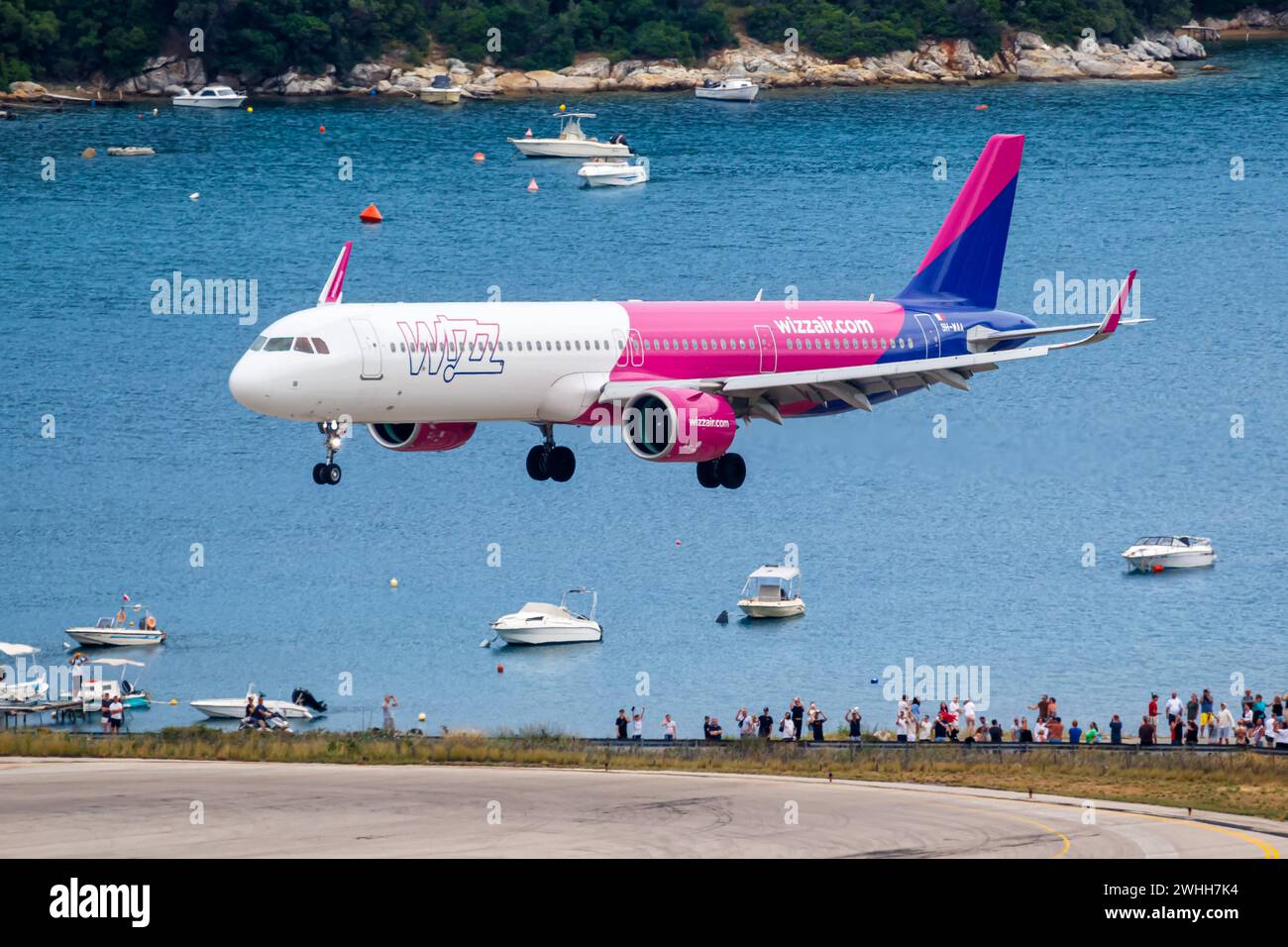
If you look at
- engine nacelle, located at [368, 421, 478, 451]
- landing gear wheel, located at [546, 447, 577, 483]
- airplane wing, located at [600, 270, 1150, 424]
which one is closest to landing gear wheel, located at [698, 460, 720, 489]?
airplane wing, located at [600, 270, 1150, 424]

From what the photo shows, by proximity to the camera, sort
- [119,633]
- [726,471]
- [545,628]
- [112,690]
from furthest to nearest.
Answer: [545,628] < [119,633] < [112,690] < [726,471]

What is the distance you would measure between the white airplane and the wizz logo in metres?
0.05

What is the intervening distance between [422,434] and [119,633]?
73.8 m

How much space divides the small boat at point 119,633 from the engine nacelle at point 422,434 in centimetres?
7245

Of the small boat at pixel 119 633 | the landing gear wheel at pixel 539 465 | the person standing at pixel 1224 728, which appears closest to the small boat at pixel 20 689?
the small boat at pixel 119 633

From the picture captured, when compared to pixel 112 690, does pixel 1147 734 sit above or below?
below

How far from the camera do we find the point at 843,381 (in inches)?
3526

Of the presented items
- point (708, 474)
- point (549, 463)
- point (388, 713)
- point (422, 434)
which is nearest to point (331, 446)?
point (422, 434)

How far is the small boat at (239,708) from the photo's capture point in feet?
451

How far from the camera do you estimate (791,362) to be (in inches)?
3568

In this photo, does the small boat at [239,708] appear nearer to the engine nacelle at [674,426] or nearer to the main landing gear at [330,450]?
the engine nacelle at [674,426]

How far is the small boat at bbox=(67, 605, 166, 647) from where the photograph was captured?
153 metres

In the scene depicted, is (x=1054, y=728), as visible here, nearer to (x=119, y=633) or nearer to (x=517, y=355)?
(x=517, y=355)
